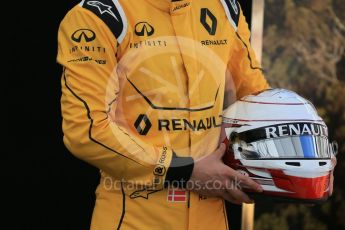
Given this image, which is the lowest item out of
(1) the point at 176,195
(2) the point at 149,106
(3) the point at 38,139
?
(3) the point at 38,139

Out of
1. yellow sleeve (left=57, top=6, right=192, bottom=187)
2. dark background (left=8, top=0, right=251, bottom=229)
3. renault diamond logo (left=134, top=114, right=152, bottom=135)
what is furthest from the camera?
dark background (left=8, top=0, right=251, bottom=229)

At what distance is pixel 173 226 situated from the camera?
5.32 feet

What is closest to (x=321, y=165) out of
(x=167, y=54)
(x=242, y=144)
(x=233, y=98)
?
(x=242, y=144)

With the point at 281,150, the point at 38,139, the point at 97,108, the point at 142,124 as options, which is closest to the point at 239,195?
the point at 281,150

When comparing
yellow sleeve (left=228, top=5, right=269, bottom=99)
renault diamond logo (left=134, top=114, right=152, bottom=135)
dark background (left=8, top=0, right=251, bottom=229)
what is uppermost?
yellow sleeve (left=228, top=5, right=269, bottom=99)

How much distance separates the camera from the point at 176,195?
1.62 metres

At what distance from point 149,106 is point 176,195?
0.27 m

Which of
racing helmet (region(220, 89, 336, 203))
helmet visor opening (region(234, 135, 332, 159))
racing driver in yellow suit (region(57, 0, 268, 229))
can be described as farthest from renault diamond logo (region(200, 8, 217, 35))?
helmet visor opening (region(234, 135, 332, 159))

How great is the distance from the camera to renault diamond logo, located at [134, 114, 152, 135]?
1.59 metres

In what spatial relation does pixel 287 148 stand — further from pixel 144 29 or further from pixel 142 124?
pixel 144 29

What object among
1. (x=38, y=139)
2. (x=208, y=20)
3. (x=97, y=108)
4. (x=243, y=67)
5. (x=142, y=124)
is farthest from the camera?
(x=38, y=139)

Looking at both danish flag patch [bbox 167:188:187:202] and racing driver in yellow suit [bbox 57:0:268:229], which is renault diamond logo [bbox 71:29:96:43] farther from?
danish flag patch [bbox 167:188:187:202]

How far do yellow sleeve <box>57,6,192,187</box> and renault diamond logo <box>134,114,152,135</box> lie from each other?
69 millimetres

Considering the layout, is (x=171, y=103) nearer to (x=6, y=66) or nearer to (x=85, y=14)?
(x=85, y=14)
